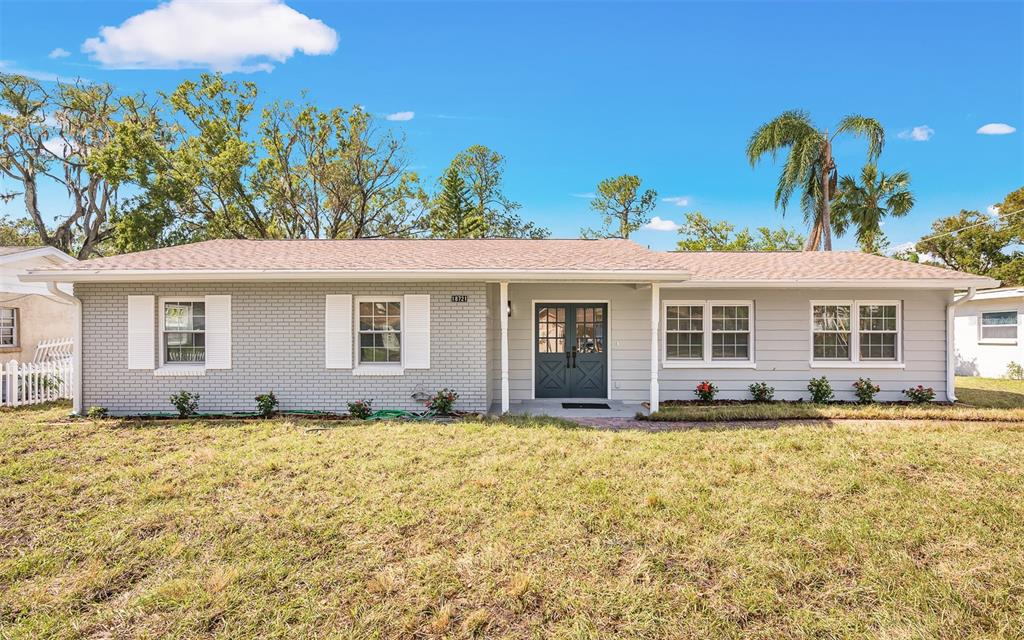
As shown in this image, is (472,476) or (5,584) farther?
(472,476)

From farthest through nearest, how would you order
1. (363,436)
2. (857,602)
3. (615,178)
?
1. (615,178)
2. (363,436)
3. (857,602)

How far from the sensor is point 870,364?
32.6 ft

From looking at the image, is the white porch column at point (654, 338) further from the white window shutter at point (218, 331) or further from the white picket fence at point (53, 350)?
the white picket fence at point (53, 350)

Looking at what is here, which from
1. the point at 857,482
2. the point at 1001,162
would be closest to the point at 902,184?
the point at 1001,162

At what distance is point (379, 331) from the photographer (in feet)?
29.4

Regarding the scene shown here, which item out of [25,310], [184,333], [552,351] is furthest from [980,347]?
[25,310]

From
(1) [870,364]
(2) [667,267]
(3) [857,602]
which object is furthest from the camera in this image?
(1) [870,364]

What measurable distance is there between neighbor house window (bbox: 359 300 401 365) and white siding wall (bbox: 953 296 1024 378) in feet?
52.8

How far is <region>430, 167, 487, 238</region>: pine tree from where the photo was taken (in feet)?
87.8

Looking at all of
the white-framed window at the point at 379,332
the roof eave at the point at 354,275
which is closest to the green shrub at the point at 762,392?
the roof eave at the point at 354,275

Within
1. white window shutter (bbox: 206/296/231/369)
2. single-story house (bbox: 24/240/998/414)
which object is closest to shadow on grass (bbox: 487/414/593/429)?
single-story house (bbox: 24/240/998/414)

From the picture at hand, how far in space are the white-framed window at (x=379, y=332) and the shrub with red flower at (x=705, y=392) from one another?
19.8 ft

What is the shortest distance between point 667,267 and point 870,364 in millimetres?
5287

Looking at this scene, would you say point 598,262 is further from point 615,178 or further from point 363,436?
point 615,178
